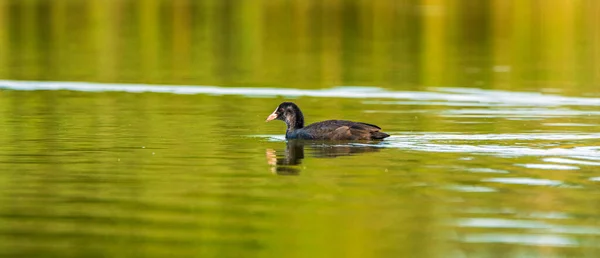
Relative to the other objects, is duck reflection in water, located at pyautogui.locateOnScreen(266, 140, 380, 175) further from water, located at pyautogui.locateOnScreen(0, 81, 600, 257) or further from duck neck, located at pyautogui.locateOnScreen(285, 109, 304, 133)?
duck neck, located at pyautogui.locateOnScreen(285, 109, 304, 133)

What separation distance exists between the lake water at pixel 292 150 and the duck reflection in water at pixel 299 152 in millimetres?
40

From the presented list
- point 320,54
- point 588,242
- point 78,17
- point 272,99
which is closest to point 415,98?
point 272,99

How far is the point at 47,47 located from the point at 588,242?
30.5 metres

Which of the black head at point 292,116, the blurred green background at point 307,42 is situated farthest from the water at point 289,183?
the blurred green background at point 307,42

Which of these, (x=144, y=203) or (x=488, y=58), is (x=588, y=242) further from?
(x=488, y=58)

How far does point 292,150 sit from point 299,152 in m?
0.28

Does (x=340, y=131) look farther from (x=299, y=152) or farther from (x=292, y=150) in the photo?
(x=299, y=152)

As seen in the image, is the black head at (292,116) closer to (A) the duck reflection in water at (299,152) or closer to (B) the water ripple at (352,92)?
(A) the duck reflection in water at (299,152)

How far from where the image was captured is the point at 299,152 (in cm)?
1816

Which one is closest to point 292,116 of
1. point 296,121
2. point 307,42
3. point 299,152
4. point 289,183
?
point 296,121

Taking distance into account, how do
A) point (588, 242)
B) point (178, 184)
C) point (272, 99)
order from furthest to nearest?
point (272, 99) → point (178, 184) → point (588, 242)

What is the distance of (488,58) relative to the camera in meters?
38.5

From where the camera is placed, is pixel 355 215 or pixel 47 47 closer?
pixel 355 215

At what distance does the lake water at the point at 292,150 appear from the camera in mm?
11602
